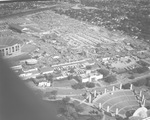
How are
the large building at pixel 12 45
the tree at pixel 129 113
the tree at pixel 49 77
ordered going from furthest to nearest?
the tree at pixel 129 113 → the tree at pixel 49 77 → the large building at pixel 12 45

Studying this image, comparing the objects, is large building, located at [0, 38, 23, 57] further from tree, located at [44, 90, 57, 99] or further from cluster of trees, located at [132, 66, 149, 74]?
cluster of trees, located at [132, 66, 149, 74]

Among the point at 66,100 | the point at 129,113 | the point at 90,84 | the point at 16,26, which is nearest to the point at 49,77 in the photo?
the point at 66,100

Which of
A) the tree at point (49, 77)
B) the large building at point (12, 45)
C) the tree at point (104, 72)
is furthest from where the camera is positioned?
the tree at point (104, 72)

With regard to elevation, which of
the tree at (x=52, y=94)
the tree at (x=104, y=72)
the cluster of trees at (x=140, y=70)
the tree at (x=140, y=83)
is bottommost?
the tree at (x=140, y=83)

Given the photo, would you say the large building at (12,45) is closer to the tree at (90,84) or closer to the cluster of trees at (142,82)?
the tree at (90,84)

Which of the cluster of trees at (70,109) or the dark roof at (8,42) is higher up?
the dark roof at (8,42)

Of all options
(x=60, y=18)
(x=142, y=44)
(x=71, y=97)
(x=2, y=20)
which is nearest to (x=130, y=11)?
(x=142, y=44)

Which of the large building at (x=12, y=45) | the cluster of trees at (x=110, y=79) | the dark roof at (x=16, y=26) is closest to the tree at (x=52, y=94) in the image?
the large building at (x=12, y=45)

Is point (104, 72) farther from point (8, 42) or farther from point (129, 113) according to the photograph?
point (8, 42)

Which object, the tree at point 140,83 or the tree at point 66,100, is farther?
the tree at point 140,83
